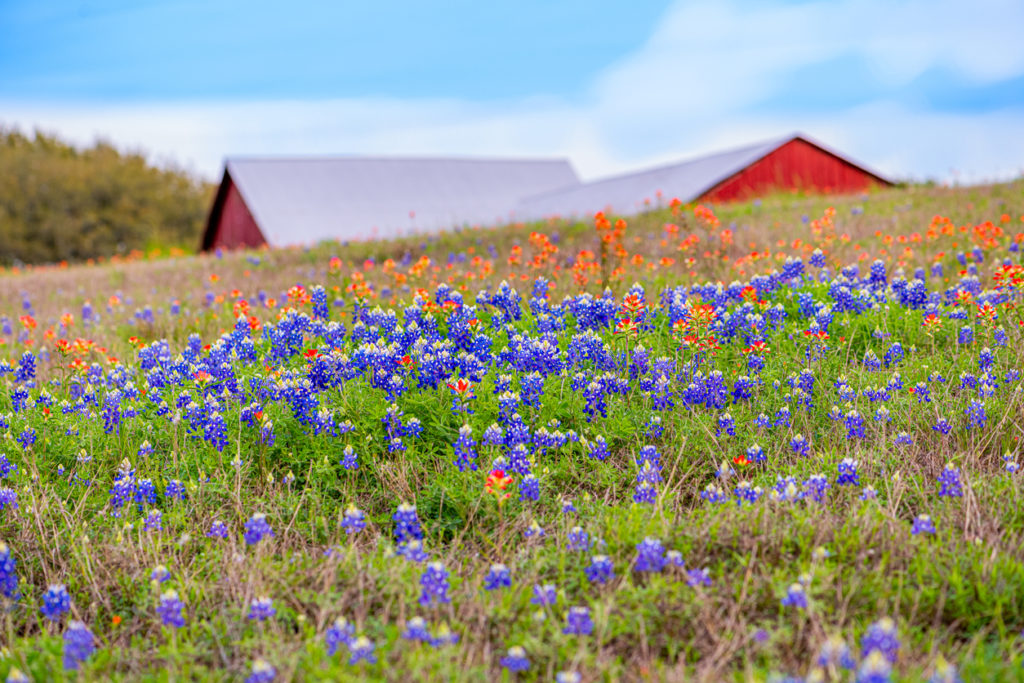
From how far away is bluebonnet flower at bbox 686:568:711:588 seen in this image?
2.94 meters

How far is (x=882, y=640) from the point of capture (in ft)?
8.04

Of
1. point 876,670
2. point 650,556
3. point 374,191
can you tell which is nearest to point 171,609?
point 650,556

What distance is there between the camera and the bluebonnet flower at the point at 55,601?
3111 millimetres

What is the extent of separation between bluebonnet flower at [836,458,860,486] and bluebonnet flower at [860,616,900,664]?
4.08 feet

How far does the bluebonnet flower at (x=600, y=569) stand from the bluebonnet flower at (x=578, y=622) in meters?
0.28

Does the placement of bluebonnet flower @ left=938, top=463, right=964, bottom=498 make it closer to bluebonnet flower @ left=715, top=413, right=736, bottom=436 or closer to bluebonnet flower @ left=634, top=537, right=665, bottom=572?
bluebonnet flower @ left=715, top=413, right=736, bottom=436

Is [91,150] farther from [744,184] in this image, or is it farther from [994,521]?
[994,521]

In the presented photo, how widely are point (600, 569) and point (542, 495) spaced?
0.84 m

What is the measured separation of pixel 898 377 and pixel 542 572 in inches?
115

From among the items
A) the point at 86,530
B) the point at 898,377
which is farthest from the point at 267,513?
the point at 898,377

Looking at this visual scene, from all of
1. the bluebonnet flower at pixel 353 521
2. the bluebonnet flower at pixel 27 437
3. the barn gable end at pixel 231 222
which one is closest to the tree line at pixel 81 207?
the barn gable end at pixel 231 222

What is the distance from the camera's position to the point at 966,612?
9.45 feet

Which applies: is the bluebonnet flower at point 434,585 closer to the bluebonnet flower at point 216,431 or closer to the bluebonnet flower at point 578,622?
the bluebonnet flower at point 578,622

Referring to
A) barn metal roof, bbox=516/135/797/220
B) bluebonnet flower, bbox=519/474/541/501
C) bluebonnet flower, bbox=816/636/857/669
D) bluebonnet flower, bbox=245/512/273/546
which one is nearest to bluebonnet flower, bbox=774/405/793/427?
bluebonnet flower, bbox=519/474/541/501
